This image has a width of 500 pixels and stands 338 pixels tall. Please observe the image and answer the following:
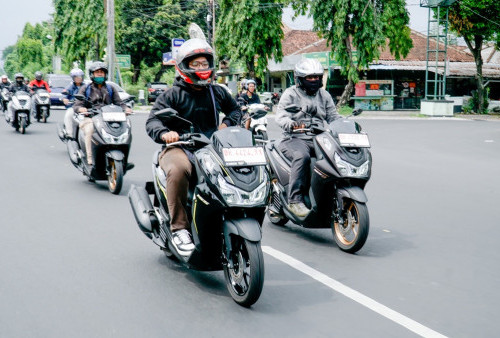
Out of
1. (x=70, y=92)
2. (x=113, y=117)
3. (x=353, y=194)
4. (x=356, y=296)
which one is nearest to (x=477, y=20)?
(x=70, y=92)

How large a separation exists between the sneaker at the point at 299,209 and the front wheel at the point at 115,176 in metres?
3.37

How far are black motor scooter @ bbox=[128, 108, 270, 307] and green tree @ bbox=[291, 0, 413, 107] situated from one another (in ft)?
107

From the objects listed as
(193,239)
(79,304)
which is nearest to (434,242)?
(193,239)

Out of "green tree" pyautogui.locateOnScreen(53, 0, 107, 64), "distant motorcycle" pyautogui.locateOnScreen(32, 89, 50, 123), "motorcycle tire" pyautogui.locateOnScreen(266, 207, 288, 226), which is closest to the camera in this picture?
"motorcycle tire" pyautogui.locateOnScreen(266, 207, 288, 226)

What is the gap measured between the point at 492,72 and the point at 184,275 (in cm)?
4461

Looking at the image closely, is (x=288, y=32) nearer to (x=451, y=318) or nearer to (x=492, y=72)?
(x=492, y=72)

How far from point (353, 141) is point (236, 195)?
6.72ft

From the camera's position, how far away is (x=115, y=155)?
9.25 meters

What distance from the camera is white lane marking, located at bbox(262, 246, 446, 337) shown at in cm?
416

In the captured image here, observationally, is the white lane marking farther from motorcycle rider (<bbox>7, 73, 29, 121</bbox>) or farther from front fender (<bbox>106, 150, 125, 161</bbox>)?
motorcycle rider (<bbox>7, 73, 29, 121</bbox>)

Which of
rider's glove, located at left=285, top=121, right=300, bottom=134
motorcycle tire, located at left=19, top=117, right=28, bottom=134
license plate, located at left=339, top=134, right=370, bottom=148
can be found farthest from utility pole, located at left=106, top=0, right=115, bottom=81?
license plate, located at left=339, top=134, right=370, bottom=148

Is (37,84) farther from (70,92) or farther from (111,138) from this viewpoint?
(111,138)

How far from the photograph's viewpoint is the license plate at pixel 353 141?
6.06 meters

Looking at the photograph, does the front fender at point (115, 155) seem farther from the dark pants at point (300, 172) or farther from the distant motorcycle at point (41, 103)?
the distant motorcycle at point (41, 103)
